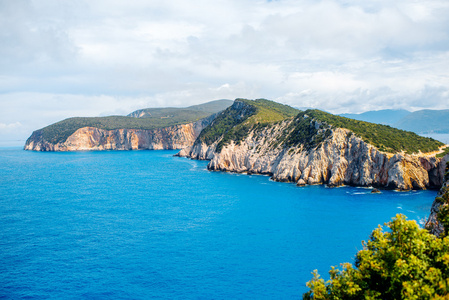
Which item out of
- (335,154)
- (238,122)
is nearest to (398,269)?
(335,154)

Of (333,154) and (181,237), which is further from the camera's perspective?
(333,154)

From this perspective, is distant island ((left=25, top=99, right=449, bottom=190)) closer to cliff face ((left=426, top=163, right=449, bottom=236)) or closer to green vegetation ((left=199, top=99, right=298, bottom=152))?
green vegetation ((left=199, top=99, right=298, bottom=152))

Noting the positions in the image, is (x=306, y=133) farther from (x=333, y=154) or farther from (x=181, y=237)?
(x=181, y=237)


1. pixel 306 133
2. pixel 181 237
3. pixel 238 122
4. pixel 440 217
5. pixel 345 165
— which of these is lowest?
pixel 181 237

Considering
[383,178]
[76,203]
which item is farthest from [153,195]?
[383,178]

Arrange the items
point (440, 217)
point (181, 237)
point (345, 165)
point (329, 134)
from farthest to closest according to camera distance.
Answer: point (329, 134) → point (345, 165) → point (181, 237) → point (440, 217)

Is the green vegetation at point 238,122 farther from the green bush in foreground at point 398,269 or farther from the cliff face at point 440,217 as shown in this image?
the green bush in foreground at point 398,269

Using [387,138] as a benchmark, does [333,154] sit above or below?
below
